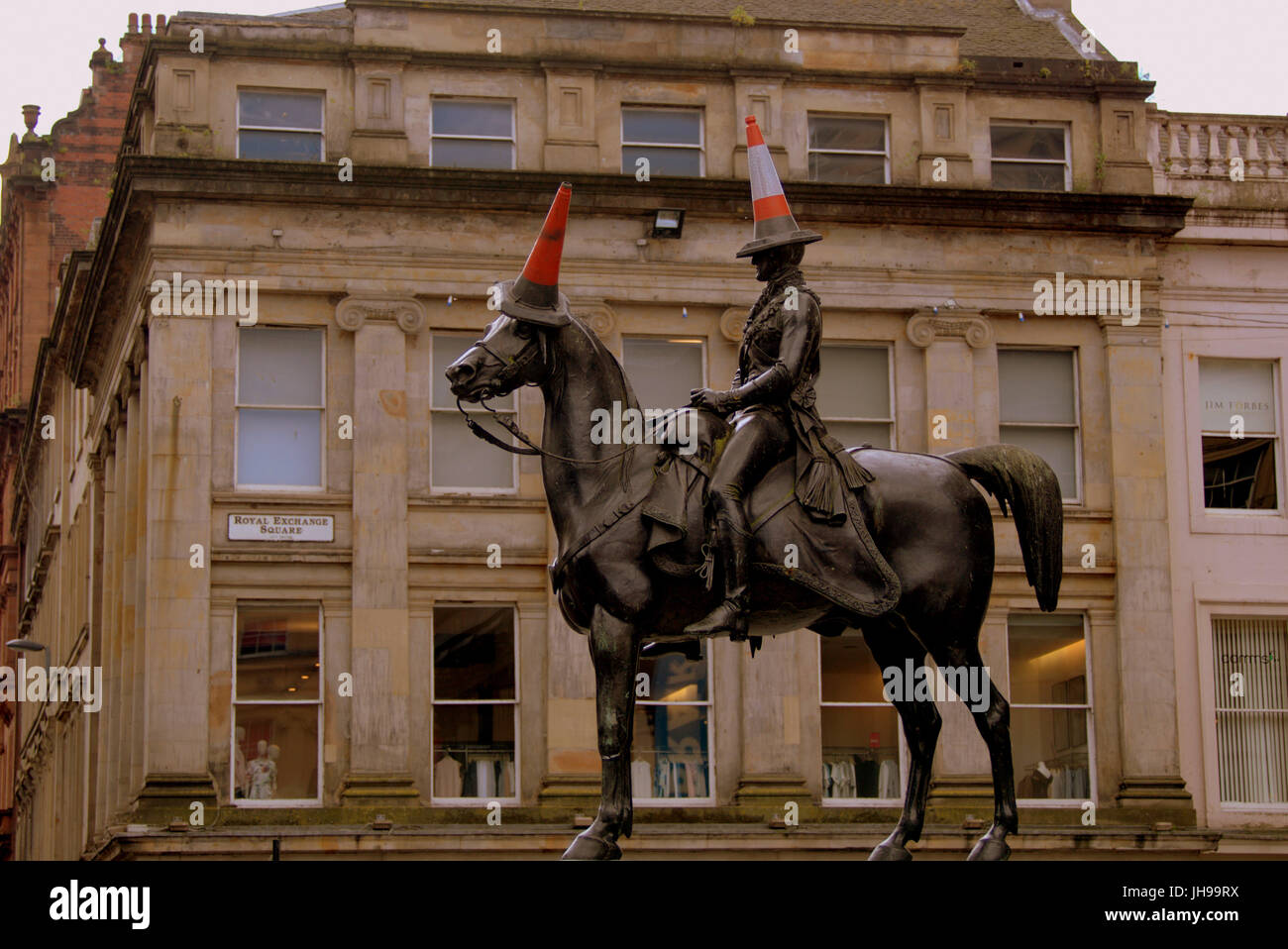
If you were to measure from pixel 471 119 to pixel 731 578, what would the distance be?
23.7 metres

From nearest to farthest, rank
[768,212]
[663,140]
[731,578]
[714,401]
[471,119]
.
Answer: [731,578]
[714,401]
[768,212]
[471,119]
[663,140]

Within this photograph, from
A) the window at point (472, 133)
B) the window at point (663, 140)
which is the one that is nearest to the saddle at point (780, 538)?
the window at point (472, 133)

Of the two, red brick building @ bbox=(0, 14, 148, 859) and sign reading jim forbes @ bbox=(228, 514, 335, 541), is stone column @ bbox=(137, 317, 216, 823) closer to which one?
sign reading jim forbes @ bbox=(228, 514, 335, 541)

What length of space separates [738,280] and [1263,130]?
10173 mm

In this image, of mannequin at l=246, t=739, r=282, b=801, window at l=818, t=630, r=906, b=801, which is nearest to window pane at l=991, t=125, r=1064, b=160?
window at l=818, t=630, r=906, b=801

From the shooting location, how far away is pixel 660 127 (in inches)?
1416

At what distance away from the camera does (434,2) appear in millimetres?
35438

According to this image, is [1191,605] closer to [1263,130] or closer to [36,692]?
[1263,130]

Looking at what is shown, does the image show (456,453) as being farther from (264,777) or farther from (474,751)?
(264,777)

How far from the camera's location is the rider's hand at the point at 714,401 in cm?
1363

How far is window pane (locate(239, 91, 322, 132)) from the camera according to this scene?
3484cm

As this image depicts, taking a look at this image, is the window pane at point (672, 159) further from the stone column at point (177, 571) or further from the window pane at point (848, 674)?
the window pane at point (848, 674)

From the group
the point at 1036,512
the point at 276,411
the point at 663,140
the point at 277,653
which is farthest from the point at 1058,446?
the point at 1036,512

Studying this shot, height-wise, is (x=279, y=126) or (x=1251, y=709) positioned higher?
(x=279, y=126)
